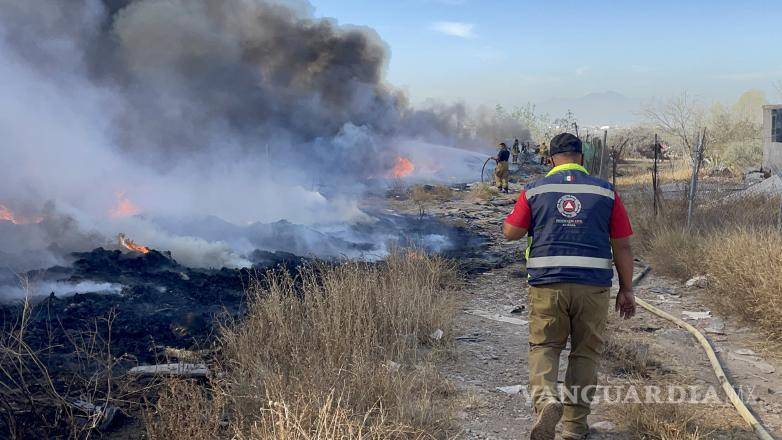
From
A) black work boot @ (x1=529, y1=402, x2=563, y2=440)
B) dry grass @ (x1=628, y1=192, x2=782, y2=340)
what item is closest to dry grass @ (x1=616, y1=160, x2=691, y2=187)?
dry grass @ (x1=628, y1=192, x2=782, y2=340)

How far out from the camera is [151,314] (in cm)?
579

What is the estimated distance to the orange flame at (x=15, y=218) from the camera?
862cm

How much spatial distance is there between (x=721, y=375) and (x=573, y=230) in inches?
75.4

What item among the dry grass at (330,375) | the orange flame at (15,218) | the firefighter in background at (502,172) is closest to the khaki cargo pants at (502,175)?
the firefighter in background at (502,172)

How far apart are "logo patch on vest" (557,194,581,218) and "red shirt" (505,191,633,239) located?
0.19m

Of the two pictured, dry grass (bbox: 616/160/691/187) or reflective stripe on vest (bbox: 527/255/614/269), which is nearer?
reflective stripe on vest (bbox: 527/255/614/269)

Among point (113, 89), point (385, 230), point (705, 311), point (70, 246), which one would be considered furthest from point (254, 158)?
point (705, 311)

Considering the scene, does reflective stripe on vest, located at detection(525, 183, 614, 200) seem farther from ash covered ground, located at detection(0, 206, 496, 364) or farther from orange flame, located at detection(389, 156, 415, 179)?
orange flame, located at detection(389, 156, 415, 179)

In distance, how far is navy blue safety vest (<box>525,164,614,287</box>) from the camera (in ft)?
10.2

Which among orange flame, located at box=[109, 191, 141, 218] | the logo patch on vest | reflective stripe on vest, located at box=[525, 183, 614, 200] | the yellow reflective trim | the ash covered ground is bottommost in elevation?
the ash covered ground

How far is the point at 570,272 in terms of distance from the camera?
3.11m

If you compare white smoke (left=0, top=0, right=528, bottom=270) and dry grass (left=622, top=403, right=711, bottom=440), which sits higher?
white smoke (left=0, top=0, right=528, bottom=270)

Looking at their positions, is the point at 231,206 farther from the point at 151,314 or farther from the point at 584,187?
the point at 584,187

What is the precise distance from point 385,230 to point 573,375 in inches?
315
